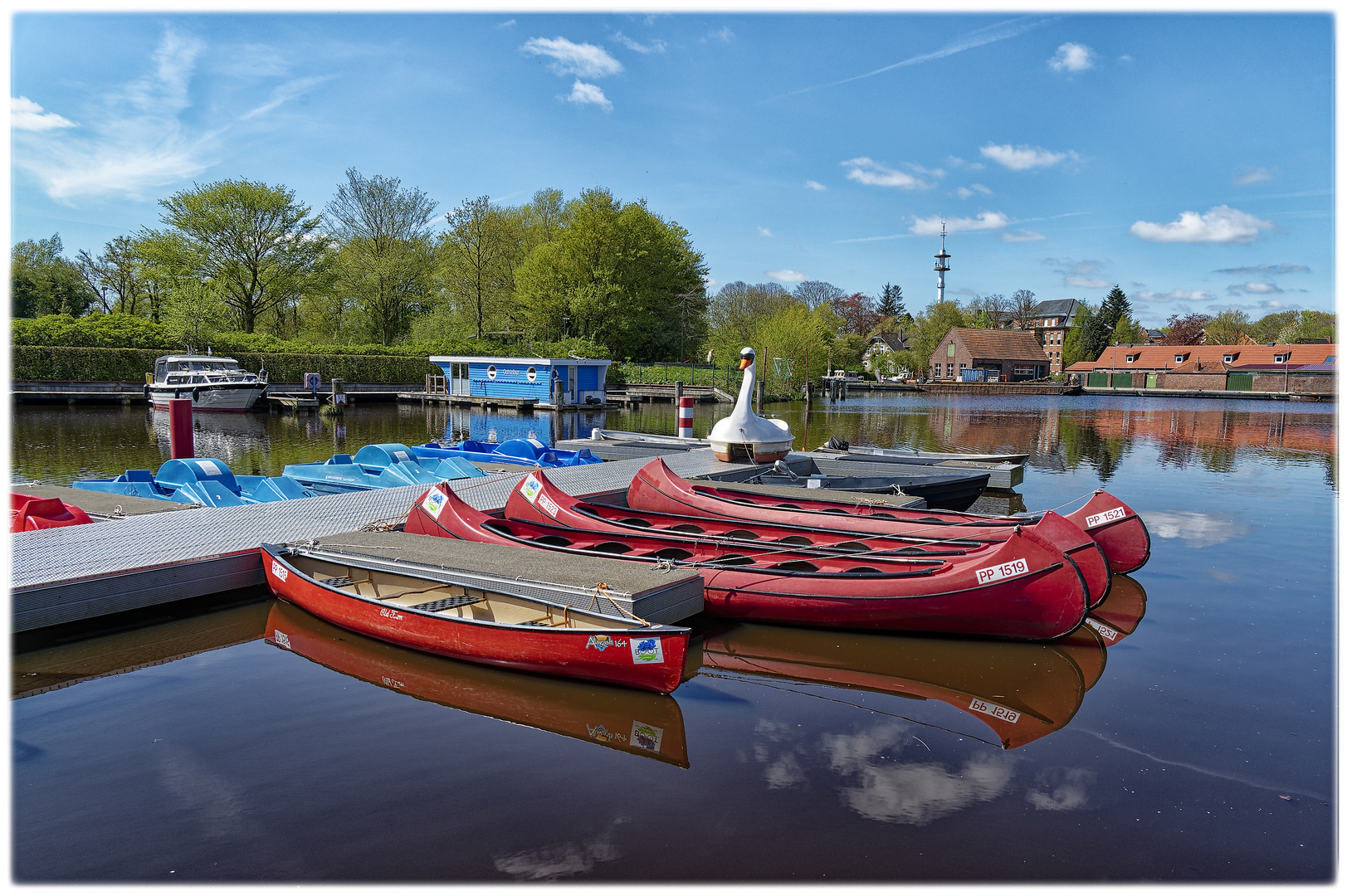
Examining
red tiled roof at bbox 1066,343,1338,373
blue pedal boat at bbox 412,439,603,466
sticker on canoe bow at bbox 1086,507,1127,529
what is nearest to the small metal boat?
sticker on canoe bow at bbox 1086,507,1127,529

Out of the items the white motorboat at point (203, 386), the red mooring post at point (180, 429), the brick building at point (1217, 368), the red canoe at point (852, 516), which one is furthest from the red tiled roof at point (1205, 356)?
the red mooring post at point (180, 429)

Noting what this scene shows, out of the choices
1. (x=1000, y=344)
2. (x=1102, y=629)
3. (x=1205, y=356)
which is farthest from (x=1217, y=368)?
(x=1102, y=629)

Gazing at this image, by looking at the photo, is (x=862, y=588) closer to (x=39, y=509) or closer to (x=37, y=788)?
(x=37, y=788)

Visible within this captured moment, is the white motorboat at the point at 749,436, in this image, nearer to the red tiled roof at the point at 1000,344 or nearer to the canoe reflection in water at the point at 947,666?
the canoe reflection in water at the point at 947,666

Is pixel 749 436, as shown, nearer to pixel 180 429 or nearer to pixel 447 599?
pixel 447 599

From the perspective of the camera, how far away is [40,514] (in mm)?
9953

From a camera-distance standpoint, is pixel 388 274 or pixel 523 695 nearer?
pixel 523 695

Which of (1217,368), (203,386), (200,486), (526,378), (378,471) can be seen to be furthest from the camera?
(1217,368)

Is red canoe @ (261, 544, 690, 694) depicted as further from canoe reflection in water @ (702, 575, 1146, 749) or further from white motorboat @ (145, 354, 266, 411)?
white motorboat @ (145, 354, 266, 411)

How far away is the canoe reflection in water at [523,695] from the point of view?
5988 mm

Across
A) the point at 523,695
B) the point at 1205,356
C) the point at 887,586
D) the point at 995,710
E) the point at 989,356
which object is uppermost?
the point at 989,356

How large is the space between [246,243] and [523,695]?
53.7m

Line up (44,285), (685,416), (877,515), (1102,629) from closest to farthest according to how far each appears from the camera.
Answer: (1102,629) < (877,515) < (685,416) < (44,285)

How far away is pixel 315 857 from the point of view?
4379 mm
